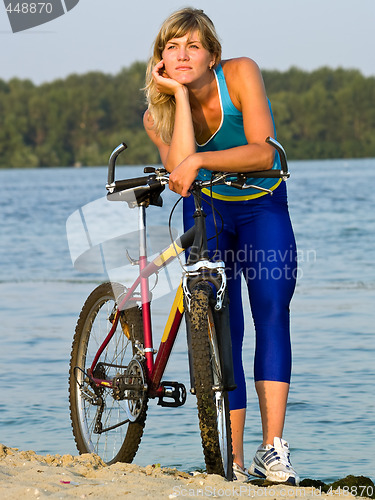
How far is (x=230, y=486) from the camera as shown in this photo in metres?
3.61

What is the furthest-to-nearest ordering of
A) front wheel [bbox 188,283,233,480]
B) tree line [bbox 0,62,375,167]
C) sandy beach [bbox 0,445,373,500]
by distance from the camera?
tree line [bbox 0,62,375,167], front wheel [bbox 188,283,233,480], sandy beach [bbox 0,445,373,500]

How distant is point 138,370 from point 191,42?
143 centimetres

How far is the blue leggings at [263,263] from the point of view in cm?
412

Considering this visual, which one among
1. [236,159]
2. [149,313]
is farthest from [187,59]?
[149,313]

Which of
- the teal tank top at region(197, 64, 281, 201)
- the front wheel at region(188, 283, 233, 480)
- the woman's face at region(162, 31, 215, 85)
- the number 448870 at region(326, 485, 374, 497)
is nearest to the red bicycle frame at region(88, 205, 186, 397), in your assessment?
the front wheel at region(188, 283, 233, 480)

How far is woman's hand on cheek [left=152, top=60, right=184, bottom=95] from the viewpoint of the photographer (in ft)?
13.1

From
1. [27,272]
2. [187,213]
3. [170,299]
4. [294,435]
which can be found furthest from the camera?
[27,272]

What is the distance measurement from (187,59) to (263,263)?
94 cm

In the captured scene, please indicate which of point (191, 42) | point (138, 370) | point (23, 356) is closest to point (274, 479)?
point (138, 370)

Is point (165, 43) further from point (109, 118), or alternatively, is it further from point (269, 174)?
point (109, 118)

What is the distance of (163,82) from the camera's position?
4.01m

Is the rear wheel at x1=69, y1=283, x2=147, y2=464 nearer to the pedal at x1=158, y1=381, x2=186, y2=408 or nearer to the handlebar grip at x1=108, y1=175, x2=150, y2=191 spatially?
the pedal at x1=158, y1=381, x2=186, y2=408

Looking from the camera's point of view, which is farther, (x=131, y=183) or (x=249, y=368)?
(x=249, y=368)

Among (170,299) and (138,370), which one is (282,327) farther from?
(170,299)
